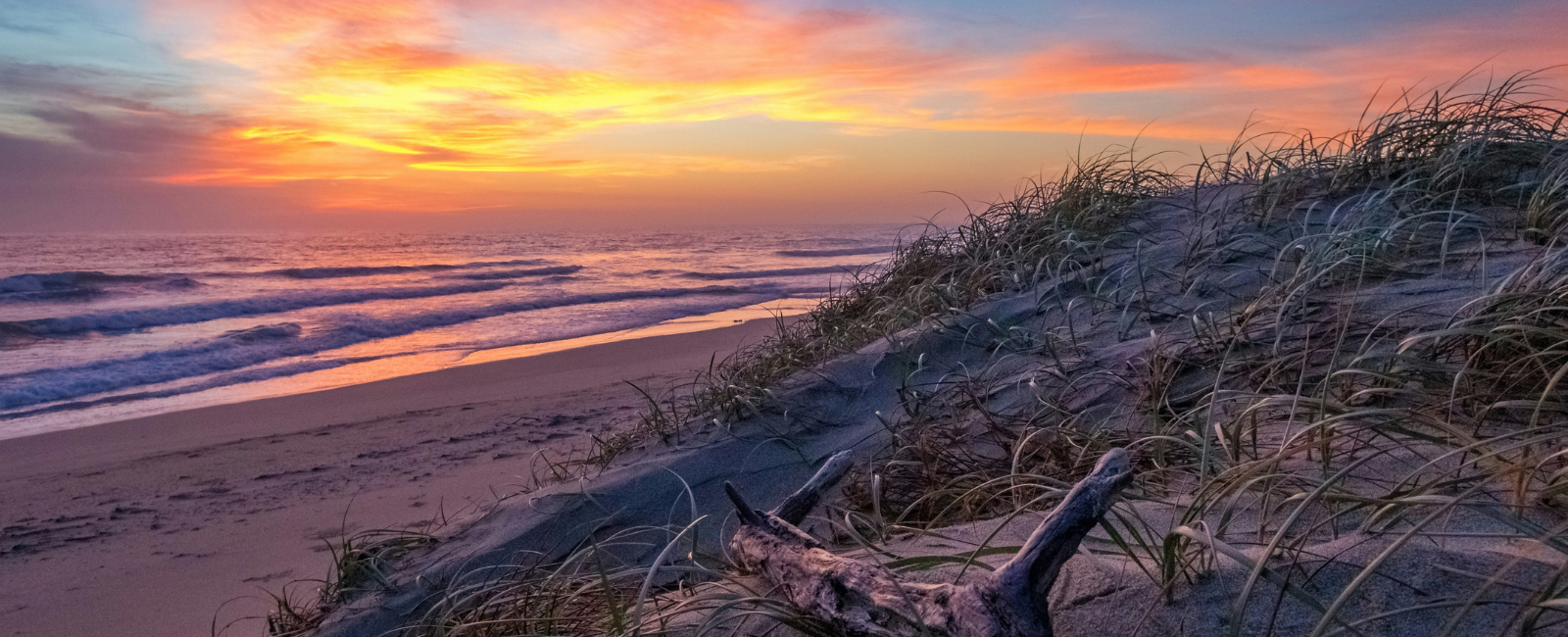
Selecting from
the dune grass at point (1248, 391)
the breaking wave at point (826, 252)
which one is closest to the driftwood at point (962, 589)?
the dune grass at point (1248, 391)

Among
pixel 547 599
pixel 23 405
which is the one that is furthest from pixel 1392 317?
pixel 23 405

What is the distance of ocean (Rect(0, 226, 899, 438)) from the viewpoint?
8.70m

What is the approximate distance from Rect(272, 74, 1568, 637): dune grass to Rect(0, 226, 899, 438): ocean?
2.46m

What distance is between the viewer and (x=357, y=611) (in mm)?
2859

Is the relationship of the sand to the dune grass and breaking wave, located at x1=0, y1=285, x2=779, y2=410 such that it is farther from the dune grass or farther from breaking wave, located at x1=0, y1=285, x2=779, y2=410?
breaking wave, located at x1=0, y1=285, x2=779, y2=410

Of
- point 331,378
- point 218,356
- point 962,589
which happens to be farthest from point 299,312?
point 962,589

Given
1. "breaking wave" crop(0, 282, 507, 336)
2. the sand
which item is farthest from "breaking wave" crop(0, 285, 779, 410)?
"breaking wave" crop(0, 282, 507, 336)

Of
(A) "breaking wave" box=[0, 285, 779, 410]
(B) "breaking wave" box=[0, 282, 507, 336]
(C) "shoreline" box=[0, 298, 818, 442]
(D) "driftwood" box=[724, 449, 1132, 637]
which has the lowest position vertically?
(C) "shoreline" box=[0, 298, 818, 442]

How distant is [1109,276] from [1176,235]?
70 cm

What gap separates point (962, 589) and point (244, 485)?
5.33 meters

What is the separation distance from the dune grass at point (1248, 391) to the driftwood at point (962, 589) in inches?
3.8

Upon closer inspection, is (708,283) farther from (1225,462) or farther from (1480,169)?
(1225,462)

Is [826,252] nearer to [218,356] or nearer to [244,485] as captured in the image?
[218,356]

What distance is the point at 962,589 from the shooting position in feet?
4.56
